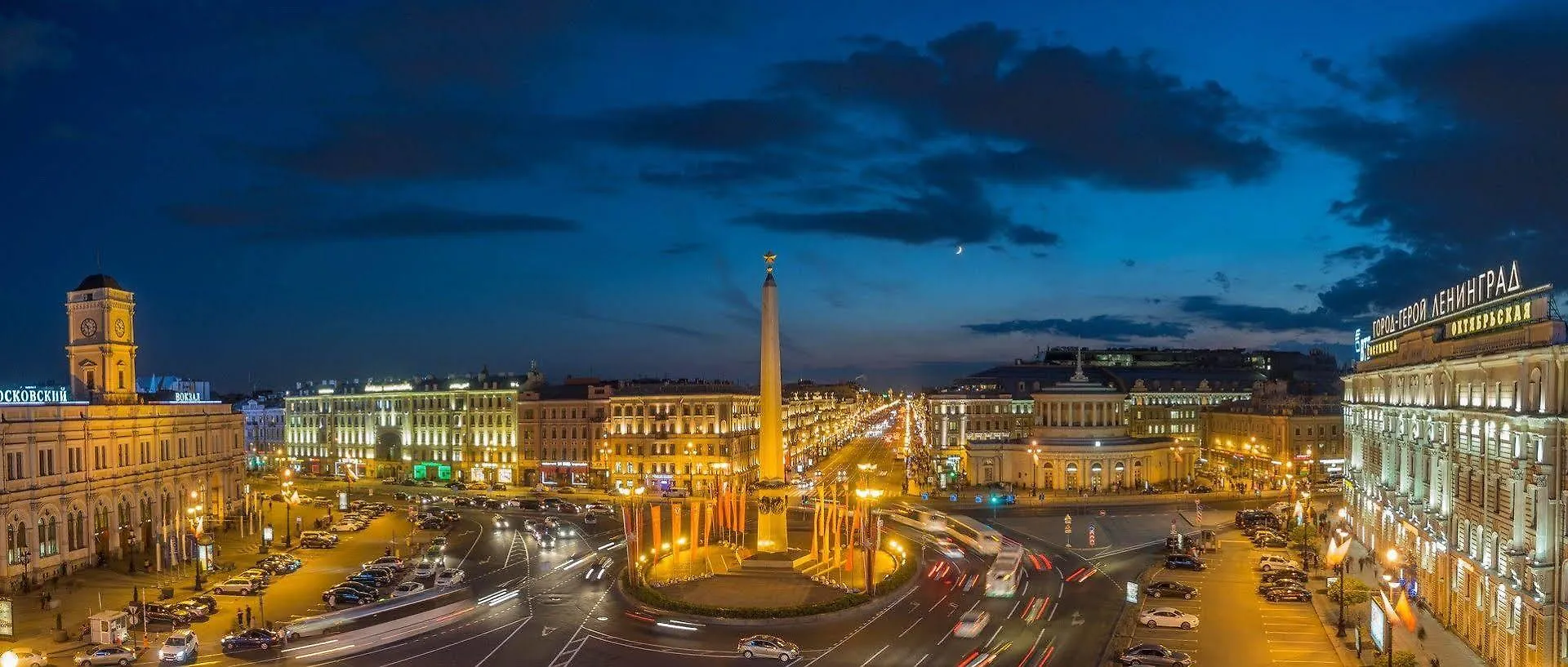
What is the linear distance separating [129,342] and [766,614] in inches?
2256

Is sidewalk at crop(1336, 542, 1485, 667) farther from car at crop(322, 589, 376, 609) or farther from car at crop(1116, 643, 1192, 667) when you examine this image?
car at crop(322, 589, 376, 609)

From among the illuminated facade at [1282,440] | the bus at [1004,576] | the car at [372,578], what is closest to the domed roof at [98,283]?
the car at [372,578]

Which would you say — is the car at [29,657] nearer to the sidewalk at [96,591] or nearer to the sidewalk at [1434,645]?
the sidewalk at [96,591]

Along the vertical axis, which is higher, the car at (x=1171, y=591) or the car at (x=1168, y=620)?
the car at (x=1168, y=620)

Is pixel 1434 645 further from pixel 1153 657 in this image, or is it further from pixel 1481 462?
pixel 1153 657

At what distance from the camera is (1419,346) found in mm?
55656

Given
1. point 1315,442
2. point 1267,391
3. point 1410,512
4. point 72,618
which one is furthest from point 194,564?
point 1267,391

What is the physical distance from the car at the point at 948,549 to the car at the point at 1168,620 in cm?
2014

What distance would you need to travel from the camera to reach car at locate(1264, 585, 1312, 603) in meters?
54.8

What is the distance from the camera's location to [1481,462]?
4503 centimetres

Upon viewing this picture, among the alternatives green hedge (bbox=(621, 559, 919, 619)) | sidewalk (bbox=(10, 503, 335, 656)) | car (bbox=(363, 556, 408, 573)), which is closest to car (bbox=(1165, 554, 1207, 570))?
green hedge (bbox=(621, 559, 919, 619))

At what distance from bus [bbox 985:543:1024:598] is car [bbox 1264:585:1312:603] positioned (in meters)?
12.7

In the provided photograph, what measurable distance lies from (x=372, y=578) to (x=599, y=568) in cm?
1292

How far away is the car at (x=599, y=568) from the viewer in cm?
6323
